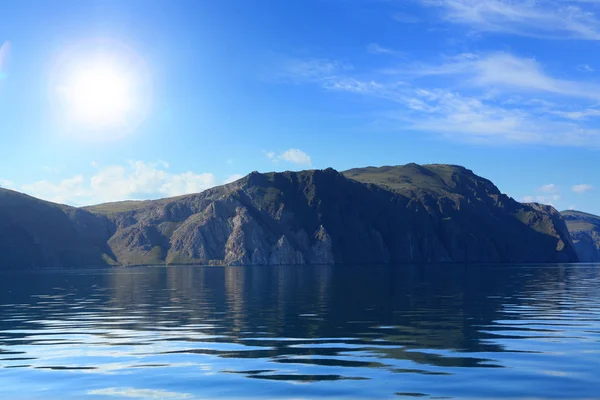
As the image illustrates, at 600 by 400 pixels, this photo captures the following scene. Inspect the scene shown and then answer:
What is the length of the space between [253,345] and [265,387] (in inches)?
477

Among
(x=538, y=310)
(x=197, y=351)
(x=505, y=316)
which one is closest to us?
(x=197, y=351)

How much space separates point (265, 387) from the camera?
25.1 meters

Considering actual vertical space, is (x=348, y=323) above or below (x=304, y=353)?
below

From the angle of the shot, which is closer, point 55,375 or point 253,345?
point 55,375

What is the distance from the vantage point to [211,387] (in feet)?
83.0

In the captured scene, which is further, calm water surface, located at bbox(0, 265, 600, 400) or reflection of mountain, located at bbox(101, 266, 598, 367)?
reflection of mountain, located at bbox(101, 266, 598, 367)

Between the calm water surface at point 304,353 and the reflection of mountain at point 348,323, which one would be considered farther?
the reflection of mountain at point 348,323

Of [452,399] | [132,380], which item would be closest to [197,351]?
[132,380]

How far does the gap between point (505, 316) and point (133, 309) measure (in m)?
37.7

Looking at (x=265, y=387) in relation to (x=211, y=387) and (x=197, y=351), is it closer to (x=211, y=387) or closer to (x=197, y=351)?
(x=211, y=387)

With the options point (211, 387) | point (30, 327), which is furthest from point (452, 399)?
point (30, 327)

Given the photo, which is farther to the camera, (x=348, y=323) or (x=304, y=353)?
(x=348, y=323)

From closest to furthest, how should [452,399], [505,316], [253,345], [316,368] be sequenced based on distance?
[452,399] → [316,368] → [253,345] → [505,316]

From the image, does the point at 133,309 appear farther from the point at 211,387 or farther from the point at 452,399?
the point at 452,399
